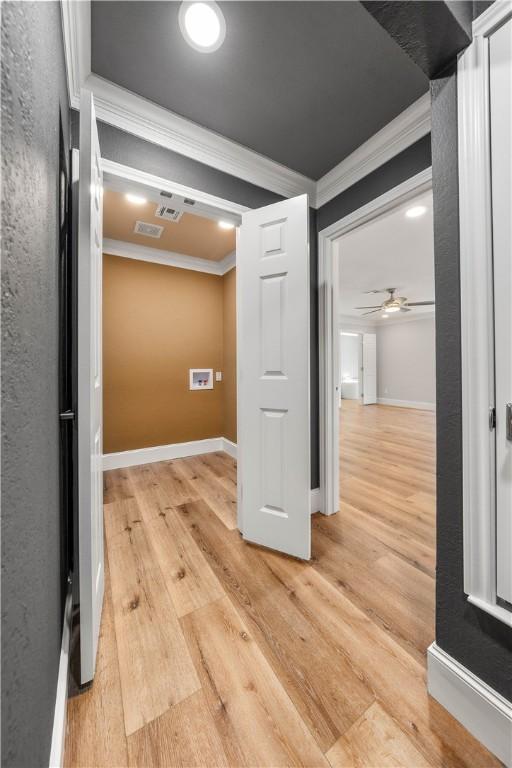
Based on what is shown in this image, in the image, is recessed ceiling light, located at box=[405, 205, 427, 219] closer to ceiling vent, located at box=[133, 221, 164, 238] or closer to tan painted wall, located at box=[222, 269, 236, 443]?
tan painted wall, located at box=[222, 269, 236, 443]

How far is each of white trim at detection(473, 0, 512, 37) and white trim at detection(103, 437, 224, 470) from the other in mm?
3923

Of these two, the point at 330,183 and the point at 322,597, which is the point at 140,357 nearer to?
the point at 330,183

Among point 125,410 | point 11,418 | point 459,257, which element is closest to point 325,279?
point 459,257

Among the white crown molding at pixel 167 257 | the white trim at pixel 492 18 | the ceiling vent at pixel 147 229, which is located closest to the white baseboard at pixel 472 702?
the white trim at pixel 492 18

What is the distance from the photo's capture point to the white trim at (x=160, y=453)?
135 inches

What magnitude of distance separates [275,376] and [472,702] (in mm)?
1527

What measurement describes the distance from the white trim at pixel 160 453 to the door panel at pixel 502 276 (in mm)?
3473

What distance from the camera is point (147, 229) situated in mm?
3064

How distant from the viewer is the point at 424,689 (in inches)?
41.3

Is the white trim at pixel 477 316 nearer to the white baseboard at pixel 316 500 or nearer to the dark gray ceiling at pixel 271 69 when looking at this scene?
the dark gray ceiling at pixel 271 69

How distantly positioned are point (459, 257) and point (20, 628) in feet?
4.77

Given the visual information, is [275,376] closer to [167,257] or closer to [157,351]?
[157,351]

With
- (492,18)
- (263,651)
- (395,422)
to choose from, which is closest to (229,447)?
(263,651)

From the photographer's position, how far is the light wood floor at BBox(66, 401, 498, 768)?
89 cm
